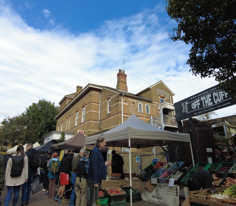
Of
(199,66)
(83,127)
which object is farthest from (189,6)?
(83,127)

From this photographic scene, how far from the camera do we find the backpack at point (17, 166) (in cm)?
455

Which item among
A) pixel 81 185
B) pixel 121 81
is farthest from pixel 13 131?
pixel 81 185

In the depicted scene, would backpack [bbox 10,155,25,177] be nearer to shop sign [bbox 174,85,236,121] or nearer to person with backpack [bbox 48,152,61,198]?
person with backpack [bbox 48,152,61,198]

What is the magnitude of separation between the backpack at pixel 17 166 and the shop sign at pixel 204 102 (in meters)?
7.28

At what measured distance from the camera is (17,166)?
4.61 metres

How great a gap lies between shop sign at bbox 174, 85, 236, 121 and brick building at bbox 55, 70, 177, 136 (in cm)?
997

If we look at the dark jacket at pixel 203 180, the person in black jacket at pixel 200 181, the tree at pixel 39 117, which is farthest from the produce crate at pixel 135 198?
the tree at pixel 39 117

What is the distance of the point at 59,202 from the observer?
20.7 ft

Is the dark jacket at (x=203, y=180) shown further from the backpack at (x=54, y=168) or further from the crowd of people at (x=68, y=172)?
the backpack at (x=54, y=168)

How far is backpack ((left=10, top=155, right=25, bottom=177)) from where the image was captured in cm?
455

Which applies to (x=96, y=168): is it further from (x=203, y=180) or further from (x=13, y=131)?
(x=13, y=131)

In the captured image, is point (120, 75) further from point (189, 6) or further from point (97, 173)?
point (97, 173)

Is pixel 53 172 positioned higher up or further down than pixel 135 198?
higher up

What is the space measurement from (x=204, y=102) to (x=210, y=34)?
302cm
